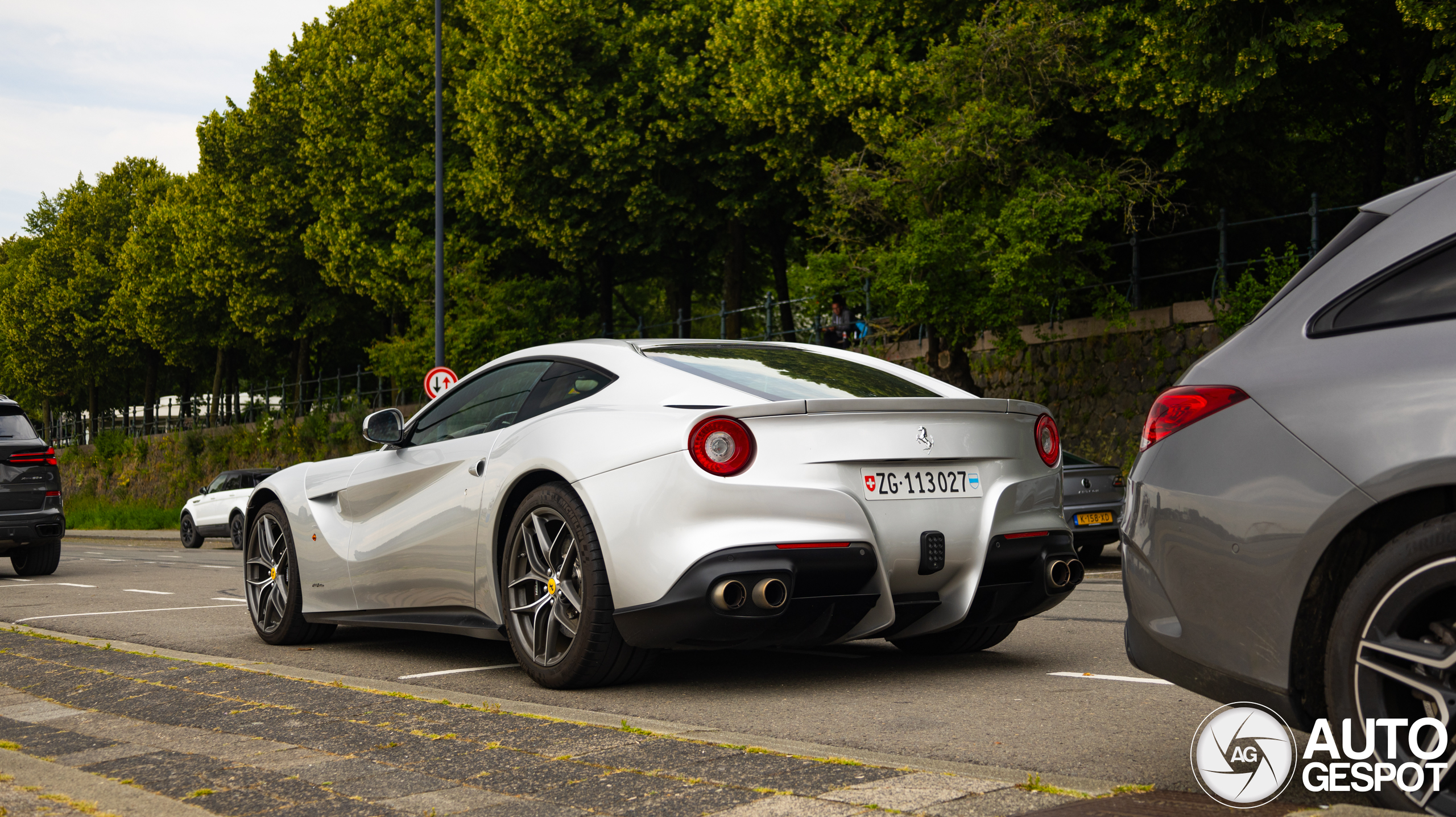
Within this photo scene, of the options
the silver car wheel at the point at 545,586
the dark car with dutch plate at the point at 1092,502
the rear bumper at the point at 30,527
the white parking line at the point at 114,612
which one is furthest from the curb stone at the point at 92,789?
the rear bumper at the point at 30,527

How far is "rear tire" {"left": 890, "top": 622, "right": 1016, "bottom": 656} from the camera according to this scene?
20.5 feet

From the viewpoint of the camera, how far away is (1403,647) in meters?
2.97

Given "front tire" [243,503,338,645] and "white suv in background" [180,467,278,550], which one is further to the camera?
"white suv in background" [180,467,278,550]

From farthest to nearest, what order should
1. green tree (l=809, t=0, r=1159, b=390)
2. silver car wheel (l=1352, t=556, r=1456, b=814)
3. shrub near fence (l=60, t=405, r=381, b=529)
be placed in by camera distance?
shrub near fence (l=60, t=405, r=381, b=529) < green tree (l=809, t=0, r=1159, b=390) < silver car wheel (l=1352, t=556, r=1456, b=814)

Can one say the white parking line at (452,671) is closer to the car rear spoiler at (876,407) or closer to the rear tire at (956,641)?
the rear tire at (956,641)

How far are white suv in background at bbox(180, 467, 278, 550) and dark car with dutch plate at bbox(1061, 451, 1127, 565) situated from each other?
56.9 ft

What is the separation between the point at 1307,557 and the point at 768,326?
928 inches

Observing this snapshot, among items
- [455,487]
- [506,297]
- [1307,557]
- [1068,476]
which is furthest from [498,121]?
[1307,557]

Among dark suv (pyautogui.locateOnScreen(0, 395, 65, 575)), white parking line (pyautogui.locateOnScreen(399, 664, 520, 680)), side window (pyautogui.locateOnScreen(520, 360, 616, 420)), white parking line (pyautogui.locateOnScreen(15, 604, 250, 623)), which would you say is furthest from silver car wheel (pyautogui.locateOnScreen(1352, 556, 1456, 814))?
dark suv (pyautogui.locateOnScreen(0, 395, 65, 575))

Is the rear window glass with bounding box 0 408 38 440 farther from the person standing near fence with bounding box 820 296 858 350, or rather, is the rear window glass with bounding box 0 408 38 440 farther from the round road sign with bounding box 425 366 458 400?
the person standing near fence with bounding box 820 296 858 350

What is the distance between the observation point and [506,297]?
93.7ft

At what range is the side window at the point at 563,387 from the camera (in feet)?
19.1

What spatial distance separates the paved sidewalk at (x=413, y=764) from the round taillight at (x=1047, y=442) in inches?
90.2

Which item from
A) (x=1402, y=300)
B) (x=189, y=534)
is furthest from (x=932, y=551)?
(x=189, y=534)
